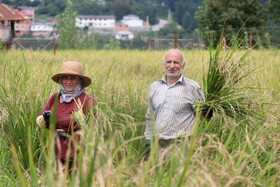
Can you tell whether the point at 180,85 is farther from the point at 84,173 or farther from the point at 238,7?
the point at 238,7

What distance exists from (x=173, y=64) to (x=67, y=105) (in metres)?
0.87

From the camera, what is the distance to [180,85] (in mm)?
3180

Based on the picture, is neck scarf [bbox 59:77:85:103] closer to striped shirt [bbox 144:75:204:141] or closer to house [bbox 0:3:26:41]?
striped shirt [bbox 144:75:204:141]

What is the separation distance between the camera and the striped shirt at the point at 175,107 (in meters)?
3.09

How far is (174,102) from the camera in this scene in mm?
3111

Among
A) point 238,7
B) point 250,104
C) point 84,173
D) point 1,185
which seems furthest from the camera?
point 238,7

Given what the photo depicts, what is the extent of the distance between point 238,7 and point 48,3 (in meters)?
96.9

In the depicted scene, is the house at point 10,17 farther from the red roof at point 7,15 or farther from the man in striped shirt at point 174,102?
the man in striped shirt at point 174,102

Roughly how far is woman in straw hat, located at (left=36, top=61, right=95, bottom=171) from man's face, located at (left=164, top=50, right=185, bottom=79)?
0.64m

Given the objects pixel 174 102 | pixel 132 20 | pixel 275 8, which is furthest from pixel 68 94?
pixel 132 20

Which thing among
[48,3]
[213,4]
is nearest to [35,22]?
[48,3]

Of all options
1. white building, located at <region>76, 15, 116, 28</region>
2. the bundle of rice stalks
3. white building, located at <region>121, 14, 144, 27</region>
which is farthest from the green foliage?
white building, located at <region>121, 14, 144, 27</region>

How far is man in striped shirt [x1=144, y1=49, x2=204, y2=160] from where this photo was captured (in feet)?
10.1

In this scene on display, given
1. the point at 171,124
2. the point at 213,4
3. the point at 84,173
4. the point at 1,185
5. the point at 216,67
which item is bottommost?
the point at 1,185
